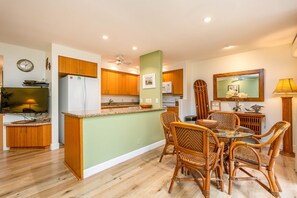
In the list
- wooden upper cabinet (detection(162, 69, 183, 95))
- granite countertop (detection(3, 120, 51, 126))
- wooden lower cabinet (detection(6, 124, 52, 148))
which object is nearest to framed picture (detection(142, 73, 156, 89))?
wooden upper cabinet (detection(162, 69, 183, 95))

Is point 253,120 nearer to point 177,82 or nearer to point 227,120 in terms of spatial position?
point 227,120

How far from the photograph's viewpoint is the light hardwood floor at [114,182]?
1.80 m

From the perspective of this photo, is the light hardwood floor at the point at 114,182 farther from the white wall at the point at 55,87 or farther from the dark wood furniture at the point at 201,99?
the dark wood furniture at the point at 201,99

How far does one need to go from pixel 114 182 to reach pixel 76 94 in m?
2.47

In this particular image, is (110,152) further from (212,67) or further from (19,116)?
(212,67)

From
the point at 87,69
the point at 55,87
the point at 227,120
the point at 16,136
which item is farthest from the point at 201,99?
the point at 16,136

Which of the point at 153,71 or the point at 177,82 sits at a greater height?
the point at 153,71

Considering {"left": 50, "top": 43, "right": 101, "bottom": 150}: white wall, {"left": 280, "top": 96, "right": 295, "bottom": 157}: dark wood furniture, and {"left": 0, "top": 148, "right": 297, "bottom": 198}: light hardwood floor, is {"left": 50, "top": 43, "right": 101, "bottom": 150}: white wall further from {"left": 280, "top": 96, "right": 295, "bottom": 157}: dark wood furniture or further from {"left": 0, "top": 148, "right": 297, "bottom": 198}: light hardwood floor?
{"left": 280, "top": 96, "right": 295, "bottom": 157}: dark wood furniture

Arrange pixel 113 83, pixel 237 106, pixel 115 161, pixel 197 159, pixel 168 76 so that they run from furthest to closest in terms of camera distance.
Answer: pixel 168 76 → pixel 113 83 → pixel 237 106 → pixel 115 161 → pixel 197 159

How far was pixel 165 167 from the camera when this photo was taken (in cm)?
247

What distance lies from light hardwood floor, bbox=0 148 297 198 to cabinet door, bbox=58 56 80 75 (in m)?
2.09

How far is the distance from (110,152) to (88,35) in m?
2.36

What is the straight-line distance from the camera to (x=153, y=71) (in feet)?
12.8

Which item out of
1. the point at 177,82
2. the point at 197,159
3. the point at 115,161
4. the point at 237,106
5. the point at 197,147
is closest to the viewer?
the point at 197,147
